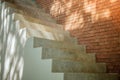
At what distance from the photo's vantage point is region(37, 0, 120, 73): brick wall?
10.1 feet

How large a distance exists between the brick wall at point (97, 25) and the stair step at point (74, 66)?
275mm

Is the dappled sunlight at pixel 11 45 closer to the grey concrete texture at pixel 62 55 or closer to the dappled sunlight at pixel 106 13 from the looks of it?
the grey concrete texture at pixel 62 55

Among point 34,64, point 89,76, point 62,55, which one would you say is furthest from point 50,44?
point 89,76

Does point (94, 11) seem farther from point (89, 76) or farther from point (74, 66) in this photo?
point (89, 76)

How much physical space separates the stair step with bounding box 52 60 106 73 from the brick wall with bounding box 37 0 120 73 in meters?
0.27

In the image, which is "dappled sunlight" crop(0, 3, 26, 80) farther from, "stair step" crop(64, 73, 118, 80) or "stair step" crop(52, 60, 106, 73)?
"stair step" crop(64, 73, 118, 80)

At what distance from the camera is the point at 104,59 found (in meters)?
3.15

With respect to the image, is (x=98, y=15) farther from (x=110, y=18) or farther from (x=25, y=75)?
(x=25, y=75)

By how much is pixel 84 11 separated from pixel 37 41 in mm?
1313

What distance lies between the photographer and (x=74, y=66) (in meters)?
2.62

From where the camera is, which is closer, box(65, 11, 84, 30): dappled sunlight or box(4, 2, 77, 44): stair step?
box(4, 2, 77, 44): stair step

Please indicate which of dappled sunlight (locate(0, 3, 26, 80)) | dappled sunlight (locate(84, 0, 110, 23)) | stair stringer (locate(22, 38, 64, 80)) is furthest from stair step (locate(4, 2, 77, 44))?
dappled sunlight (locate(84, 0, 110, 23))

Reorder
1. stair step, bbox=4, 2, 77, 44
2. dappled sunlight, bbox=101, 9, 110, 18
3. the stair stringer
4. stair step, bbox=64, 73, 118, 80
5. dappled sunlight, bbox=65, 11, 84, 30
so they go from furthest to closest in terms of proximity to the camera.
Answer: dappled sunlight, bbox=65, 11, 84, 30
dappled sunlight, bbox=101, 9, 110, 18
stair step, bbox=4, 2, 77, 44
the stair stringer
stair step, bbox=64, 73, 118, 80

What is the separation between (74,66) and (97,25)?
107cm
